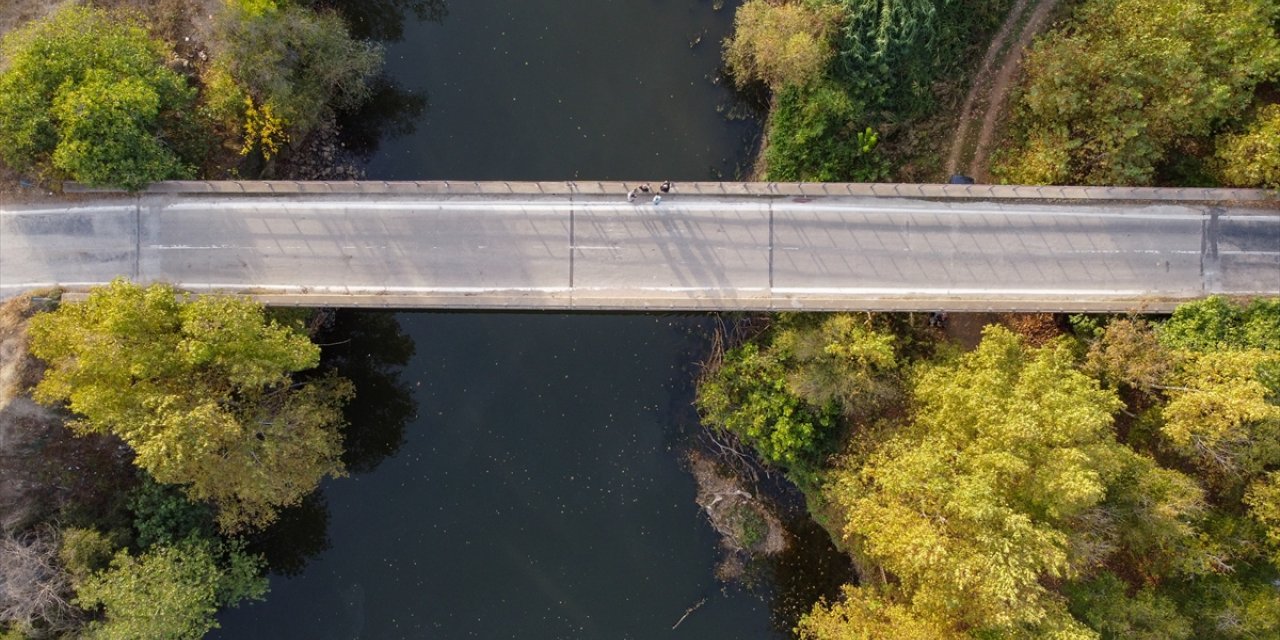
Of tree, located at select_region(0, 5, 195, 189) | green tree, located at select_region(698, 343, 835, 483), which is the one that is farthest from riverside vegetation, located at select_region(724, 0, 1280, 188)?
tree, located at select_region(0, 5, 195, 189)

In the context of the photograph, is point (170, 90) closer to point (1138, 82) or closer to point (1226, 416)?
point (1138, 82)

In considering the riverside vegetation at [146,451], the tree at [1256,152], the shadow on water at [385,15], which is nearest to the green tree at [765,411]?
the riverside vegetation at [146,451]

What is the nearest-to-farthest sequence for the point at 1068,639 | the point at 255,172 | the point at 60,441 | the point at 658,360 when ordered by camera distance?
the point at 1068,639 < the point at 60,441 < the point at 255,172 < the point at 658,360

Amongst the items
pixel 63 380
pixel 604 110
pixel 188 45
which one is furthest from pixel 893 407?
pixel 188 45

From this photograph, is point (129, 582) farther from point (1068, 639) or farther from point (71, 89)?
point (1068, 639)

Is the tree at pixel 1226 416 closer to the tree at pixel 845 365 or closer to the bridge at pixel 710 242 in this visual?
the bridge at pixel 710 242

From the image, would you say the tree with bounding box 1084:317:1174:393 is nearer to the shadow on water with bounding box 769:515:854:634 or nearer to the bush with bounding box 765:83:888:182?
the bush with bounding box 765:83:888:182
